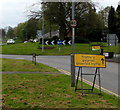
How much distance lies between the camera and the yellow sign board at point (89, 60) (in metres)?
7.50

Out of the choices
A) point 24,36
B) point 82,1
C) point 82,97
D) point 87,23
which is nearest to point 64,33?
point 87,23

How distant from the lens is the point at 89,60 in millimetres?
7543

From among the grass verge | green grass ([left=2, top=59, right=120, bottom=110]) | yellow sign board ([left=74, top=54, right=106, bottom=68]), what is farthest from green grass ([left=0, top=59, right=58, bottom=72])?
yellow sign board ([left=74, top=54, right=106, bottom=68])

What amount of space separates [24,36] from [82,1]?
70.2 meters

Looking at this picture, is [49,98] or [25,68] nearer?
[49,98]

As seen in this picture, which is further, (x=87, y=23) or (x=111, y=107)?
(x=87, y=23)

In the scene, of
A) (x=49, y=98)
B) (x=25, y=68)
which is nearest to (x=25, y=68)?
(x=25, y=68)

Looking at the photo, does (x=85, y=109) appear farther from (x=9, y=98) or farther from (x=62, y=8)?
(x=62, y=8)

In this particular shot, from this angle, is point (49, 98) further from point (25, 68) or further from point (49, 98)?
point (25, 68)

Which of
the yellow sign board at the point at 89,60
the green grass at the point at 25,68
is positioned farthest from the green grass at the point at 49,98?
the green grass at the point at 25,68

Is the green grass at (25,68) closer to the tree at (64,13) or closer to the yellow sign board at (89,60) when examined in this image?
the yellow sign board at (89,60)

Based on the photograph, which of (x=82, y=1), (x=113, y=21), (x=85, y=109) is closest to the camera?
(x=85, y=109)

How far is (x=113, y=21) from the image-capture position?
73062 mm

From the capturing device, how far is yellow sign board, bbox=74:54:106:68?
295 inches
